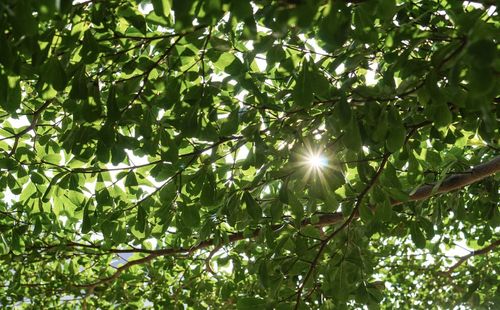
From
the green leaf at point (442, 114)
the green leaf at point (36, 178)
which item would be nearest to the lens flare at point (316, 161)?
the green leaf at point (442, 114)

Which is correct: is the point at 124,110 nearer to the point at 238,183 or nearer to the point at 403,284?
the point at 238,183

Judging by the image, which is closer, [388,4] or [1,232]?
[388,4]

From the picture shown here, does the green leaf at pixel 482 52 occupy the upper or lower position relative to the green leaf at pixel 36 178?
lower

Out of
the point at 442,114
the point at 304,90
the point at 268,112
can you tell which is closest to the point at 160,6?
the point at 304,90

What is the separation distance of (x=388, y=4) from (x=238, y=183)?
4.24 ft

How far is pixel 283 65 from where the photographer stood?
1787mm

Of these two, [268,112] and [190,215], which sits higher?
[268,112]

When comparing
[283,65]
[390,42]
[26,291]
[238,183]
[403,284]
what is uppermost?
[403,284]

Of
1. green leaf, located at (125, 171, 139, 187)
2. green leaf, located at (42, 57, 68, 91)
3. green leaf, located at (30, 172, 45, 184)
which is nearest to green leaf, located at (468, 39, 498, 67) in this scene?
green leaf, located at (42, 57, 68, 91)

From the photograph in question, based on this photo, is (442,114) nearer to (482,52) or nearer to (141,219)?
(482,52)

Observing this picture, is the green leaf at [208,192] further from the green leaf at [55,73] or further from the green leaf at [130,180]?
the green leaf at [55,73]

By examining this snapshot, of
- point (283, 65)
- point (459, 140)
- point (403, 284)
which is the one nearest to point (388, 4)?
point (283, 65)

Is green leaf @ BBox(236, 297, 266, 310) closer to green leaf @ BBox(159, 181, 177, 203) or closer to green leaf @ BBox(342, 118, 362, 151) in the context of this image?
green leaf @ BBox(159, 181, 177, 203)

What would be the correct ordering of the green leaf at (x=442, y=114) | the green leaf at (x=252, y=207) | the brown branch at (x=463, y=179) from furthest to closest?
the brown branch at (x=463, y=179), the green leaf at (x=252, y=207), the green leaf at (x=442, y=114)
